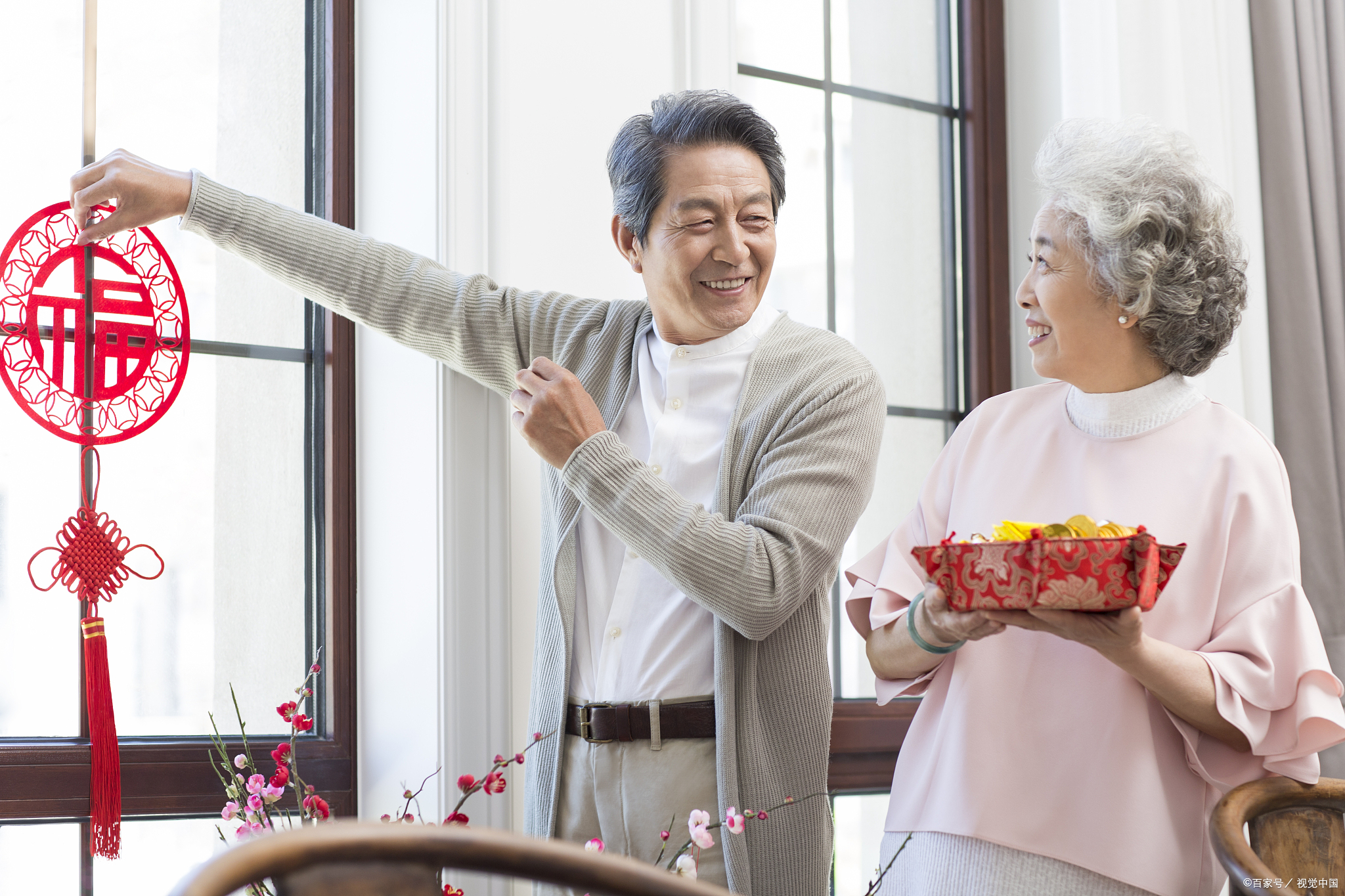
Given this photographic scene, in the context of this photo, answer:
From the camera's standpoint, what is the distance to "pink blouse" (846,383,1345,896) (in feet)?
3.98

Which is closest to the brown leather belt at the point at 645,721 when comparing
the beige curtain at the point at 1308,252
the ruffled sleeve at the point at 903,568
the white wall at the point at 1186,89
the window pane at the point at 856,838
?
the ruffled sleeve at the point at 903,568

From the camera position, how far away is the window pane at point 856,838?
7.60 ft

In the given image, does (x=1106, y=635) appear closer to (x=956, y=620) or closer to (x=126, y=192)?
(x=956, y=620)

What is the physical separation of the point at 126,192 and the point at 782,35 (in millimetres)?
1351

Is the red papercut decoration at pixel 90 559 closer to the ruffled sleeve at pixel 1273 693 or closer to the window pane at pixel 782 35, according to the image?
the ruffled sleeve at pixel 1273 693

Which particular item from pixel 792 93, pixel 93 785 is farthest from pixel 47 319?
pixel 792 93

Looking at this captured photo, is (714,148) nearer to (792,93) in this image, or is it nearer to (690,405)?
(690,405)

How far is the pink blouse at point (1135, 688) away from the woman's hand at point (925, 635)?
0.08 ft

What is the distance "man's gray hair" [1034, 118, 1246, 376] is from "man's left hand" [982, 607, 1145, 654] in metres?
0.38

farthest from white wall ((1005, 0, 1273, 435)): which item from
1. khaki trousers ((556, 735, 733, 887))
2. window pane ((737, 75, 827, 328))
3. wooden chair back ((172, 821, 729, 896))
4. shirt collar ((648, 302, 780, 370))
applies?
wooden chair back ((172, 821, 729, 896))

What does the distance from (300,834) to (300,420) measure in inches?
53.8

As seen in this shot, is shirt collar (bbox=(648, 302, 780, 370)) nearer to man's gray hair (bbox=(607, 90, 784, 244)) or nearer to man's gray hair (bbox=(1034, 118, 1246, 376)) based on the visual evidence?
man's gray hair (bbox=(607, 90, 784, 244))

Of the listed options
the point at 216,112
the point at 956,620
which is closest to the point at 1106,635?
the point at 956,620

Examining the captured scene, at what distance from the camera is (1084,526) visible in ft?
3.67
